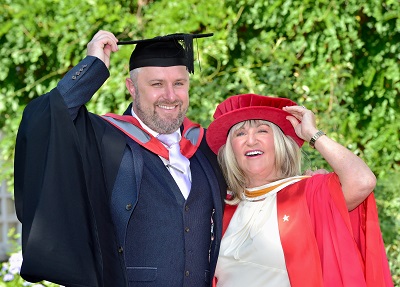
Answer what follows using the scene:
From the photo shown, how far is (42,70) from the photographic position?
720 cm

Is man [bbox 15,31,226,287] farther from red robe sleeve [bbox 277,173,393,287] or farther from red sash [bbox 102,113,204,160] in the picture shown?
red robe sleeve [bbox 277,173,393,287]

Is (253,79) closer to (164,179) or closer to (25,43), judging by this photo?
(25,43)

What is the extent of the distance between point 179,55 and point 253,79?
108 inches

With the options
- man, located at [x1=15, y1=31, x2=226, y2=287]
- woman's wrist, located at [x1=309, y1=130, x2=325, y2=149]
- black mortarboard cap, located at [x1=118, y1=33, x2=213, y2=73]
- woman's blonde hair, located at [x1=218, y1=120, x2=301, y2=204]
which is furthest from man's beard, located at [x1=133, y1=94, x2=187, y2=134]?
woman's wrist, located at [x1=309, y1=130, x2=325, y2=149]

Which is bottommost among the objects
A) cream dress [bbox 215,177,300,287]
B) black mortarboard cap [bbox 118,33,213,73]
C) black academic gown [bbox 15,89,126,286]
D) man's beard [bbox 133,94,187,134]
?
cream dress [bbox 215,177,300,287]

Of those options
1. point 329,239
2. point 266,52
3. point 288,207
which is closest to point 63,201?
point 288,207

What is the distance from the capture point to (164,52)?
376 cm

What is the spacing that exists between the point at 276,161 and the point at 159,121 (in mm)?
620

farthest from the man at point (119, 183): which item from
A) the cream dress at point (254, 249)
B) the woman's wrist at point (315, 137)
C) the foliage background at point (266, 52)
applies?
the foliage background at point (266, 52)

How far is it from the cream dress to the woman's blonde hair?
0.26 ft

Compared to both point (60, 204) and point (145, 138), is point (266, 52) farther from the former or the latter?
point (60, 204)

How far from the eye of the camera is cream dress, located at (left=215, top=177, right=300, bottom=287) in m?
3.57

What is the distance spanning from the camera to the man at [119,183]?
3148mm

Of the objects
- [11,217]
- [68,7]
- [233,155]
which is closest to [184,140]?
[233,155]
